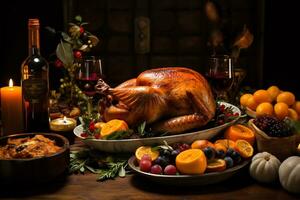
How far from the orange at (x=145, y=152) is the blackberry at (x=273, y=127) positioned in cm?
33

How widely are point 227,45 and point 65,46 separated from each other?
93 cm

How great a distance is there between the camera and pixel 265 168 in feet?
4.26

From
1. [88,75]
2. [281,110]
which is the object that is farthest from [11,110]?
[281,110]

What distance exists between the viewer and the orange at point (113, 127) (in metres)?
1.52

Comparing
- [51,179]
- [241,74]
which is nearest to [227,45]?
[241,74]

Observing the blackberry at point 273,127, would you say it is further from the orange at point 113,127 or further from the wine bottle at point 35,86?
the wine bottle at point 35,86

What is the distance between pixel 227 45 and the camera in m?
2.54

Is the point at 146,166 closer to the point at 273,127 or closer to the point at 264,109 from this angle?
the point at 273,127

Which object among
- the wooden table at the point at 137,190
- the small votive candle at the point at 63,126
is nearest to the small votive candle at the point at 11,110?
the small votive candle at the point at 63,126

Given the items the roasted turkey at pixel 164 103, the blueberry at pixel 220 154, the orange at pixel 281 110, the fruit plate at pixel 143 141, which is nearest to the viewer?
the blueberry at pixel 220 154

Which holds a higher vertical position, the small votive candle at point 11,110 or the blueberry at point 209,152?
the small votive candle at point 11,110

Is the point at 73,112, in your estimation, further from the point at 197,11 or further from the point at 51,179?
the point at 197,11

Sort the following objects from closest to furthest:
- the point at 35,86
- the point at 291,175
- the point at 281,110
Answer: the point at 291,175 < the point at 35,86 < the point at 281,110

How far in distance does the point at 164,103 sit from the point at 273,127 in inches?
15.2
